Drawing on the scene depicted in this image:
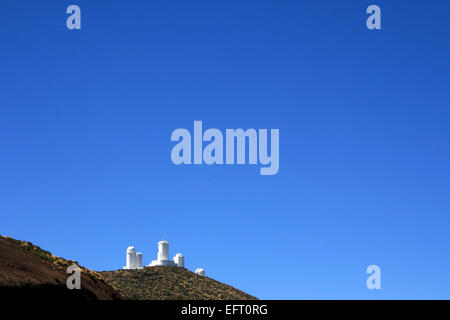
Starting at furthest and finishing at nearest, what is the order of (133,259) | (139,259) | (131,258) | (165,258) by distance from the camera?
(165,258)
(139,259)
(133,259)
(131,258)

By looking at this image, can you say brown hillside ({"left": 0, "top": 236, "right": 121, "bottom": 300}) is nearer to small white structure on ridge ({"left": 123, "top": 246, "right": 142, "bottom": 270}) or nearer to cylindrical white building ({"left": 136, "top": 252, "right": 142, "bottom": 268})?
small white structure on ridge ({"left": 123, "top": 246, "right": 142, "bottom": 270})

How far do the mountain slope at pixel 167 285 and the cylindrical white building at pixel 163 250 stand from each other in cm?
446

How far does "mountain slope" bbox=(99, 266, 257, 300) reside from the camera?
92.3 m

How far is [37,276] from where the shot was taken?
1678 inches

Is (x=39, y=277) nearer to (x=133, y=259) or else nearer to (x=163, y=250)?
(x=133, y=259)

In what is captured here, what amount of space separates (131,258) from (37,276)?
71253 millimetres

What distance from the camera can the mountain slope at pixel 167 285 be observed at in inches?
3634

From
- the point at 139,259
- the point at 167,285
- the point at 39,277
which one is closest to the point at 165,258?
the point at 139,259

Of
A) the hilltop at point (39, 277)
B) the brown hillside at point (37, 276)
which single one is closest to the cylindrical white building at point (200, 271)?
the hilltop at point (39, 277)
